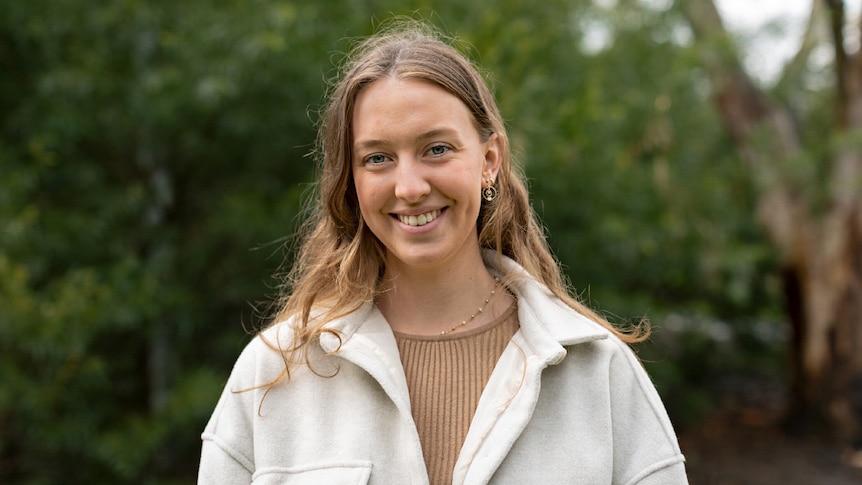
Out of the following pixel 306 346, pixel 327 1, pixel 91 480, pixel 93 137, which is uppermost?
pixel 327 1

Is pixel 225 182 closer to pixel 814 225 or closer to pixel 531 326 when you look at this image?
pixel 531 326

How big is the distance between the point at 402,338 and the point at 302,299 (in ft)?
0.87

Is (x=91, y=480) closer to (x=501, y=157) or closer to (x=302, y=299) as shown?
(x=302, y=299)

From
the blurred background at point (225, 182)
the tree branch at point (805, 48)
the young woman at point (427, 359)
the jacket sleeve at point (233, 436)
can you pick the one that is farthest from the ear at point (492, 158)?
the tree branch at point (805, 48)

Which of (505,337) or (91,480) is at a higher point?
(505,337)

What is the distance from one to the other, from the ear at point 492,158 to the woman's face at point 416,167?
99 mm

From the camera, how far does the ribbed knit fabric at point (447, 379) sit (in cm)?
191

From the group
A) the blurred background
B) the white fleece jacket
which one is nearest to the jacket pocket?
the white fleece jacket

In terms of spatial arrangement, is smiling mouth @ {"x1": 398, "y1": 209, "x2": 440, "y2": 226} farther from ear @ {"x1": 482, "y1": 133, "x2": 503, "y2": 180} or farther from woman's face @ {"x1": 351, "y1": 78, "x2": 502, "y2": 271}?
ear @ {"x1": 482, "y1": 133, "x2": 503, "y2": 180}

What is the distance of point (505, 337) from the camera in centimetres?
207

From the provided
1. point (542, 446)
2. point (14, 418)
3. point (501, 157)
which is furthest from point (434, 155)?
point (14, 418)

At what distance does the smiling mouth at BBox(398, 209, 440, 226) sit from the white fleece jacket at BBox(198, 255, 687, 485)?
283mm

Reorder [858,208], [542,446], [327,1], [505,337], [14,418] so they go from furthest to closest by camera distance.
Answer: [858,208], [327,1], [14,418], [505,337], [542,446]

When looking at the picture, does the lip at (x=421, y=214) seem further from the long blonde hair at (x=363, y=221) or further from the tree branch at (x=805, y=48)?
the tree branch at (x=805, y=48)
